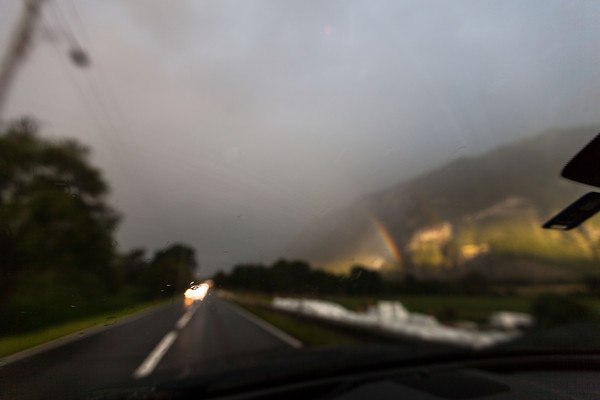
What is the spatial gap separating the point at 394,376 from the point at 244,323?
379 inches

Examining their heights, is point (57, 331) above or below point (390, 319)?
below

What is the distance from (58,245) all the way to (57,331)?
541mm

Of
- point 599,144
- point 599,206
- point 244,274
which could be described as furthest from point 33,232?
point 599,206

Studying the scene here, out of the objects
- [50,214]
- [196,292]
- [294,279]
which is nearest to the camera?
[50,214]

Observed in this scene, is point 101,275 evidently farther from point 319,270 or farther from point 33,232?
point 319,270

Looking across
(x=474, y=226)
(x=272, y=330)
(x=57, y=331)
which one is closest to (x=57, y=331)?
(x=57, y=331)

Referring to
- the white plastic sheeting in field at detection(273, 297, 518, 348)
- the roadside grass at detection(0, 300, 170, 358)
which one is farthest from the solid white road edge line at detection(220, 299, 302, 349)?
the roadside grass at detection(0, 300, 170, 358)

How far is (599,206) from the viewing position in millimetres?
2250

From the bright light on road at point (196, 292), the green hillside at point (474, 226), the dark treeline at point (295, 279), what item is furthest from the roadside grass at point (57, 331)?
the green hillside at point (474, 226)

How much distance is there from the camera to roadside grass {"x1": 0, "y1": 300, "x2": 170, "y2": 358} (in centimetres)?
197

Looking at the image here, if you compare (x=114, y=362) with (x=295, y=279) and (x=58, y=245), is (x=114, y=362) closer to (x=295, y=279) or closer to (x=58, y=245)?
(x=295, y=279)

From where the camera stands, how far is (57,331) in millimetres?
2248

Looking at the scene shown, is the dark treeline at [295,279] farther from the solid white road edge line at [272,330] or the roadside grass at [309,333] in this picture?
the solid white road edge line at [272,330]

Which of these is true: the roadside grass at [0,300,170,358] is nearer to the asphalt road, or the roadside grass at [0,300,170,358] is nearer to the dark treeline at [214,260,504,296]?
the asphalt road
